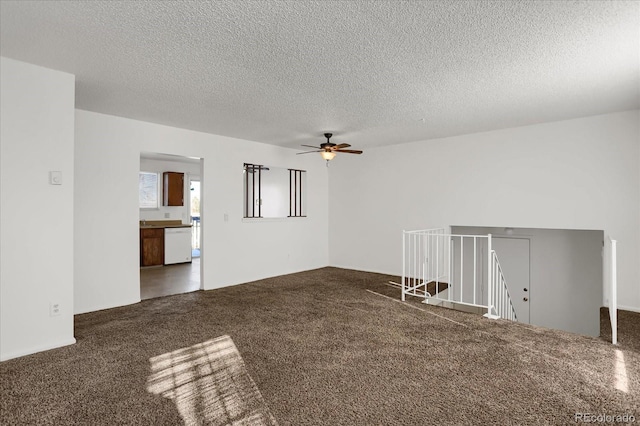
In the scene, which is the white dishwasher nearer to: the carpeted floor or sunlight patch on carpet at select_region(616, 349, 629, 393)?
the carpeted floor

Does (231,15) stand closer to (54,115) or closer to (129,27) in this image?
(129,27)

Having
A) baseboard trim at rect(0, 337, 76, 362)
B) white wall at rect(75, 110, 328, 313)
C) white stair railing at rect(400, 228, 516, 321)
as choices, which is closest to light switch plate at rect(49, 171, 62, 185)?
white wall at rect(75, 110, 328, 313)

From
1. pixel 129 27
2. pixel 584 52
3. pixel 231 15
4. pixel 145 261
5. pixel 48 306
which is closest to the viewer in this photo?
pixel 231 15

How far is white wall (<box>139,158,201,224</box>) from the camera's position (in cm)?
809

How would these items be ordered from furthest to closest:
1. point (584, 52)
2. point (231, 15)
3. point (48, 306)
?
point (48, 306) < point (584, 52) < point (231, 15)

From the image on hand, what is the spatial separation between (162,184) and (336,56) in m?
6.77

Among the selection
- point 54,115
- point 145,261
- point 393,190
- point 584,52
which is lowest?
point 145,261

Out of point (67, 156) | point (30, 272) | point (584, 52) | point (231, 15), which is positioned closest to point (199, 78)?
point (231, 15)

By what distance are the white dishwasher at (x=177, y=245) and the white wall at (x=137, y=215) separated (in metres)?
2.84

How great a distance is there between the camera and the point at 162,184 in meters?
8.32

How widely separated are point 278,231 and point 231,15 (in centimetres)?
475

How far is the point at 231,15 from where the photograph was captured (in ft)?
7.25

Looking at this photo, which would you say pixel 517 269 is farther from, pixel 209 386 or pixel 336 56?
pixel 209 386

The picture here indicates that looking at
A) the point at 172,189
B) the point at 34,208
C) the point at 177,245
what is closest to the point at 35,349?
the point at 34,208
